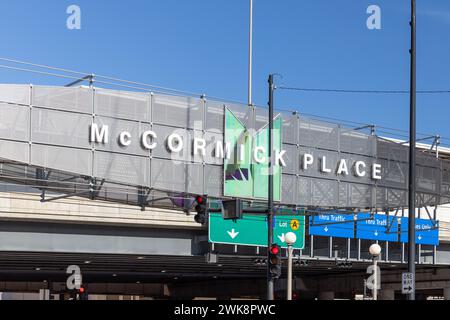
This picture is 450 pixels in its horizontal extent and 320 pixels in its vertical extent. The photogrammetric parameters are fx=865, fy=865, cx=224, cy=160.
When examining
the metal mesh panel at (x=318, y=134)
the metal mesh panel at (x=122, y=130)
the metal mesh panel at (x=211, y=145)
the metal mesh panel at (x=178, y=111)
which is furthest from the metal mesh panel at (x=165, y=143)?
the metal mesh panel at (x=318, y=134)

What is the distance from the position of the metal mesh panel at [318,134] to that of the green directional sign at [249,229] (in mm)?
4145

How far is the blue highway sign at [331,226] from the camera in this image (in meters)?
44.2

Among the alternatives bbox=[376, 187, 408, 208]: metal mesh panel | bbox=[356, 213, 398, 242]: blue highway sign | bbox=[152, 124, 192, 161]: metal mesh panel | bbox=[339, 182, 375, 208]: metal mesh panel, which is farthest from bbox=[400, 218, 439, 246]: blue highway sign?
bbox=[152, 124, 192, 161]: metal mesh panel

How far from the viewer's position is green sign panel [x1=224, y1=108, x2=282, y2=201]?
41156 mm

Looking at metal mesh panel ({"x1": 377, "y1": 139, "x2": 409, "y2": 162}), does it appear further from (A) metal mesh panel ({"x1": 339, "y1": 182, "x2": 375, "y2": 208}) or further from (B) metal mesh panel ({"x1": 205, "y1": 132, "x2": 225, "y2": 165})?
(B) metal mesh panel ({"x1": 205, "y1": 132, "x2": 225, "y2": 165})

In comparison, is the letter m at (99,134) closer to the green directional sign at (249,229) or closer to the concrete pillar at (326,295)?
the green directional sign at (249,229)

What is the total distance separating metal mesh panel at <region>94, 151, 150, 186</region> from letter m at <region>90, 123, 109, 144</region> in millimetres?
526

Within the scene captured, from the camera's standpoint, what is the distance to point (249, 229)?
132ft

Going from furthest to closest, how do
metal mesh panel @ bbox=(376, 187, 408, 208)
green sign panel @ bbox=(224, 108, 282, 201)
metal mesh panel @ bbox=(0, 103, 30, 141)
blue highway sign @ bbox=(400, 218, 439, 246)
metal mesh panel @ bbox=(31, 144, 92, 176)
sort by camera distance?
blue highway sign @ bbox=(400, 218, 439, 246) < metal mesh panel @ bbox=(376, 187, 408, 208) < green sign panel @ bbox=(224, 108, 282, 201) < metal mesh panel @ bbox=(31, 144, 92, 176) < metal mesh panel @ bbox=(0, 103, 30, 141)

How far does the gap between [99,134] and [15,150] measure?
156 inches

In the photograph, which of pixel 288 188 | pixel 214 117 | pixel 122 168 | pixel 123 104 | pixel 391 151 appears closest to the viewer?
pixel 122 168

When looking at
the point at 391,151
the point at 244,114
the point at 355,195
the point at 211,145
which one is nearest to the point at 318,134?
the point at 355,195

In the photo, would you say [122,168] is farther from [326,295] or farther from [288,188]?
[326,295]
